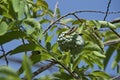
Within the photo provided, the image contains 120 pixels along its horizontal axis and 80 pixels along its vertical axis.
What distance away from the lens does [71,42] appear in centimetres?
115

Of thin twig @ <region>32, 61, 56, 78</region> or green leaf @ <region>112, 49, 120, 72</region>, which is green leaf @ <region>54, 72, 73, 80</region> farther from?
green leaf @ <region>112, 49, 120, 72</region>

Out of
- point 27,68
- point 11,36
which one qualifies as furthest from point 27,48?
point 27,68

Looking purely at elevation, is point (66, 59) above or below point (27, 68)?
above

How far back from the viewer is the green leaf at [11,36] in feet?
3.05

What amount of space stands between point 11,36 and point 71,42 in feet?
0.94

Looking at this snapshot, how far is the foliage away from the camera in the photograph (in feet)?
3.07

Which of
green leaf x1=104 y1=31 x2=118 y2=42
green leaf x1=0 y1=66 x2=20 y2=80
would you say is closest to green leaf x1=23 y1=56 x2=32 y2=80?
green leaf x1=0 y1=66 x2=20 y2=80

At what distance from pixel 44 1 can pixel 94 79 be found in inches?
15.4

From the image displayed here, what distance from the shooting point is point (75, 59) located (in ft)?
3.41

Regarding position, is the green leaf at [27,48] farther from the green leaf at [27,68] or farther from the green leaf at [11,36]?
the green leaf at [27,68]

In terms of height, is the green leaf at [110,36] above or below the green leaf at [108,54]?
above

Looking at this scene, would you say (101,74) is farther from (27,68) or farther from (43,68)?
(27,68)

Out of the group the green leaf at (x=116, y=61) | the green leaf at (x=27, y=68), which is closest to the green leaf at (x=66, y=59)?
the green leaf at (x=116, y=61)

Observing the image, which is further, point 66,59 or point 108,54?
point 108,54
